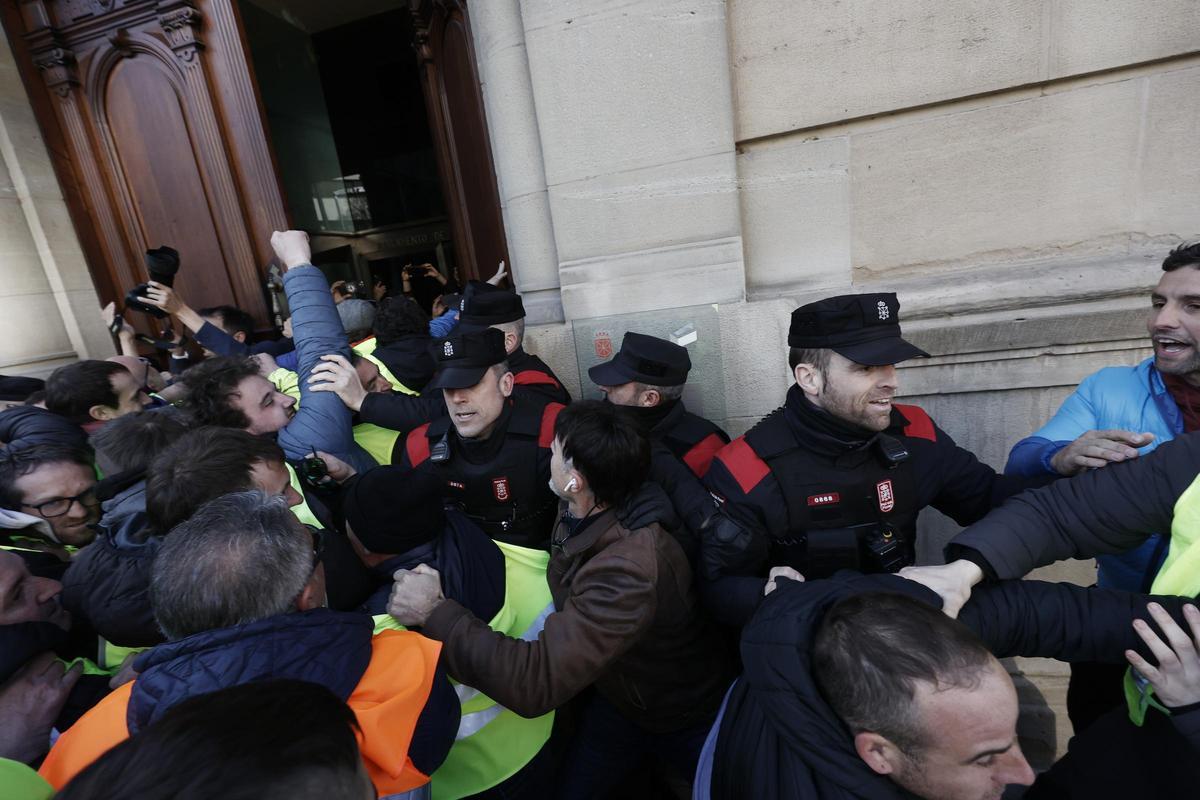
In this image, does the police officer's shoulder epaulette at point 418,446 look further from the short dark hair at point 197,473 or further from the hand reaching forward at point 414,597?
the hand reaching forward at point 414,597

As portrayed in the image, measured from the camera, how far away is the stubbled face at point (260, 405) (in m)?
2.34

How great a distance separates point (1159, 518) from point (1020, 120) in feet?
6.56

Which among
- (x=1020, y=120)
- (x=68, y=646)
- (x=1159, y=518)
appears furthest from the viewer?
(x=1020, y=120)

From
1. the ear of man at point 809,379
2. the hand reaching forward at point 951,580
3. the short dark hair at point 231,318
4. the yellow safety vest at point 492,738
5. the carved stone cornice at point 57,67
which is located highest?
the carved stone cornice at point 57,67

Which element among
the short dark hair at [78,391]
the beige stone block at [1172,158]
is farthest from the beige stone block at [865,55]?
the short dark hair at [78,391]

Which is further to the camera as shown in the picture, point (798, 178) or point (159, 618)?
point (798, 178)

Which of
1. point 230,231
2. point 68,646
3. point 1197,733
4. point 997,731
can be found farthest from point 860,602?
point 230,231

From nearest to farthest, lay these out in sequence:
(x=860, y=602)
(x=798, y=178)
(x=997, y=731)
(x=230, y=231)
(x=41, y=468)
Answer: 1. (x=997, y=731)
2. (x=860, y=602)
3. (x=41, y=468)
4. (x=798, y=178)
5. (x=230, y=231)

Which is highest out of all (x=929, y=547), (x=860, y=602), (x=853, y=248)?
(x=853, y=248)

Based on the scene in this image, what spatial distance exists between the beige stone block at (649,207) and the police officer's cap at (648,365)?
467mm

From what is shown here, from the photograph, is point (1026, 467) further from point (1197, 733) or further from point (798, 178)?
point (798, 178)

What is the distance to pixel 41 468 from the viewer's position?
1.95 metres

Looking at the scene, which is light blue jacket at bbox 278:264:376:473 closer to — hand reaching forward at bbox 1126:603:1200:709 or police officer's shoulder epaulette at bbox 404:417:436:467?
police officer's shoulder epaulette at bbox 404:417:436:467

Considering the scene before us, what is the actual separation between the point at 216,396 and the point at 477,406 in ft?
3.73
